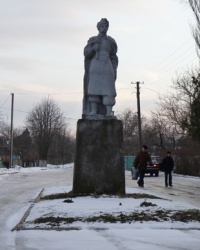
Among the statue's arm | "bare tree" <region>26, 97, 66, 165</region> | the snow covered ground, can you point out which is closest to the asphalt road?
the snow covered ground

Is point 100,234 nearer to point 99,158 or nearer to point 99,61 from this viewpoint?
point 99,158

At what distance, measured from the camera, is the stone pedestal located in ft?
40.2


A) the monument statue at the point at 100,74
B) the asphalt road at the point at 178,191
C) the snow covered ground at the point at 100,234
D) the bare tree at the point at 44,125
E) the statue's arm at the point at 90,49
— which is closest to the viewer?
the snow covered ground at the point at 100,234

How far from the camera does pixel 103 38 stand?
1323 centimetres

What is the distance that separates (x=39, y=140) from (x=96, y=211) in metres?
77.2

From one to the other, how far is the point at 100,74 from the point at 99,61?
43 cm

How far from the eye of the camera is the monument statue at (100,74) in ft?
42.4

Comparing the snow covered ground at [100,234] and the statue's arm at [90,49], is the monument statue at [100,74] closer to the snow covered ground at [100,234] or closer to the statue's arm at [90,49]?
the statue's arm at [90,49]

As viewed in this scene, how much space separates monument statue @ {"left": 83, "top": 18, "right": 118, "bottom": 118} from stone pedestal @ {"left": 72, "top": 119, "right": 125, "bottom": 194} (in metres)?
0.54

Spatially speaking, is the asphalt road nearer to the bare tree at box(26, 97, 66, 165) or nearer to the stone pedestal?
the stone pedestal

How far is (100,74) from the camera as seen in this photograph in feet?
42.4

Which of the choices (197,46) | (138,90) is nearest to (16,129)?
(138,90)

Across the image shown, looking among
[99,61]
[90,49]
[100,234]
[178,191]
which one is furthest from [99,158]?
[178,191]

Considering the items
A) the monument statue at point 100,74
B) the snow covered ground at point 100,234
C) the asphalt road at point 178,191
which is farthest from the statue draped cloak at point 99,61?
the snow covered ground at point 100,234
